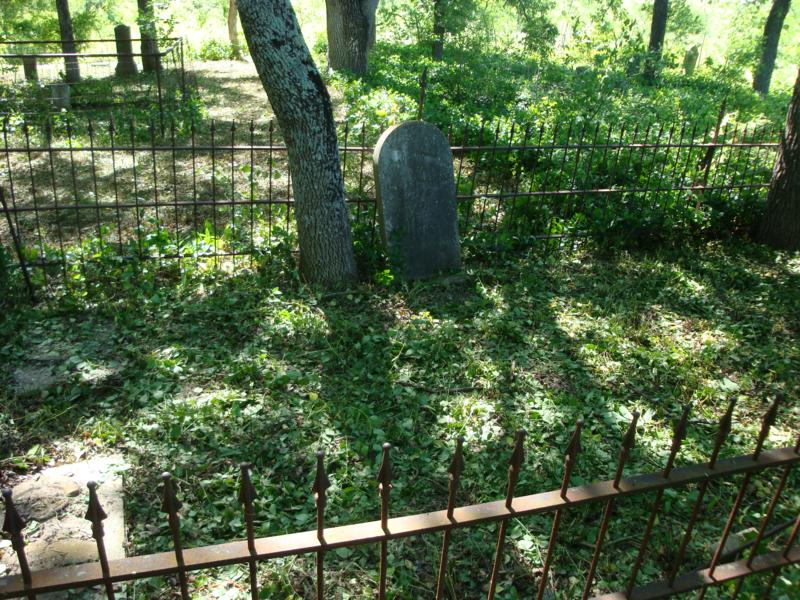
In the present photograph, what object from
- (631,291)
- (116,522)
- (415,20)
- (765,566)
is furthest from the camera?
(415,20)

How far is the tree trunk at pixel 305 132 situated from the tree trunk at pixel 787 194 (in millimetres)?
4803

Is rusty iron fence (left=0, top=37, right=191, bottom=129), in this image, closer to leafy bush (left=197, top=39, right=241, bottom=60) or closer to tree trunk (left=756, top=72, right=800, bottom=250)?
leafy bush (left=197, top=39, right=241, bottom=60)

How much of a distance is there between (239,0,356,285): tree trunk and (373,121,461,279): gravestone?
1.81 feet

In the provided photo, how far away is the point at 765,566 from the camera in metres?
2.48

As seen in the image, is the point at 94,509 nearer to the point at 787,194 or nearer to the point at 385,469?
the point at 385,469

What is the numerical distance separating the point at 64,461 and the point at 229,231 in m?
2.91

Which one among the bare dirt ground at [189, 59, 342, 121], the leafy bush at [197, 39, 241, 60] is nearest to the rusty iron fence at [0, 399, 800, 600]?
the bare dirt ground at [189, 59, 342, 121]

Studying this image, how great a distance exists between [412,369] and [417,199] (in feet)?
6.70

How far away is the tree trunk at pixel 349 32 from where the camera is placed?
1361 centimetres

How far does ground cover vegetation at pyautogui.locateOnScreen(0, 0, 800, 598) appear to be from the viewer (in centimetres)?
321

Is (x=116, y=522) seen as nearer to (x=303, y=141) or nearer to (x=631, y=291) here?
(x=303, y=141)

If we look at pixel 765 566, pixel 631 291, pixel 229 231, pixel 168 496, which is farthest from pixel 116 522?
pixel 631 291

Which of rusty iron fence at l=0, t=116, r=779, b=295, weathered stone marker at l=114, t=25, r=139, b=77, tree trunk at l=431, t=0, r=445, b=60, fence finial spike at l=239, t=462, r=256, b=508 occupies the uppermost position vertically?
tree trunk at l=431, t=0, r=445, b=60

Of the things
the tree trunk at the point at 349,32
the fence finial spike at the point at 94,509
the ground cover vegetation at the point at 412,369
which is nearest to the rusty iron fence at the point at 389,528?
the fence finial spike at the point at 94,509
